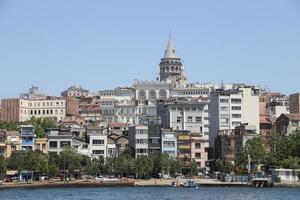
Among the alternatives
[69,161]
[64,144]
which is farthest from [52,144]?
[69,161]

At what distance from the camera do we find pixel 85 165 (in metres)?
95.9

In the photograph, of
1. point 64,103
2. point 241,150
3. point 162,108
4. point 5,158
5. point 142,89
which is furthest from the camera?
point 142,89

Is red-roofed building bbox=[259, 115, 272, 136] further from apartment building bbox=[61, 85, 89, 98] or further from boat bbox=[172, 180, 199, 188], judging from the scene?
apartment building bbox=[61, 85, 89, 98]

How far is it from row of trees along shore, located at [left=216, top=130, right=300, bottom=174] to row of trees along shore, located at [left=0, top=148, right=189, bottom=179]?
746 centimetres

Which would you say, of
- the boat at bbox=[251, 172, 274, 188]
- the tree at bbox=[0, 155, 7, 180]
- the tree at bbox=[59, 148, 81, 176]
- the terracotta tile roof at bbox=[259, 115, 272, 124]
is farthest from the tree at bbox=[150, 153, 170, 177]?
the terracotta tile roof at bbox=[259, 115, 272, 124]

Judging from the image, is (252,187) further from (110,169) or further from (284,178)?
(110,169)

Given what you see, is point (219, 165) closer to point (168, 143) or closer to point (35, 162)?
point (168, 143)

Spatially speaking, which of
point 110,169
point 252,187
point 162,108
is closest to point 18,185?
point 110,169

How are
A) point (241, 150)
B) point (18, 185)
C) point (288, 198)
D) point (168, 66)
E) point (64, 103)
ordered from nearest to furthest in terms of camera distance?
point (288, 198)
point (18, 185)
point (241, 150)
point (64, 103)
point (168, 66)

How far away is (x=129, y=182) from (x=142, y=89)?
3442 inches

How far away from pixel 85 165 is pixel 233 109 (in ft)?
106

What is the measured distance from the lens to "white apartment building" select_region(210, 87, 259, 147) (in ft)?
397

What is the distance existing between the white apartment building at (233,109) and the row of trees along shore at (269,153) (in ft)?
67.5

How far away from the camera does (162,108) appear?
131 meters
